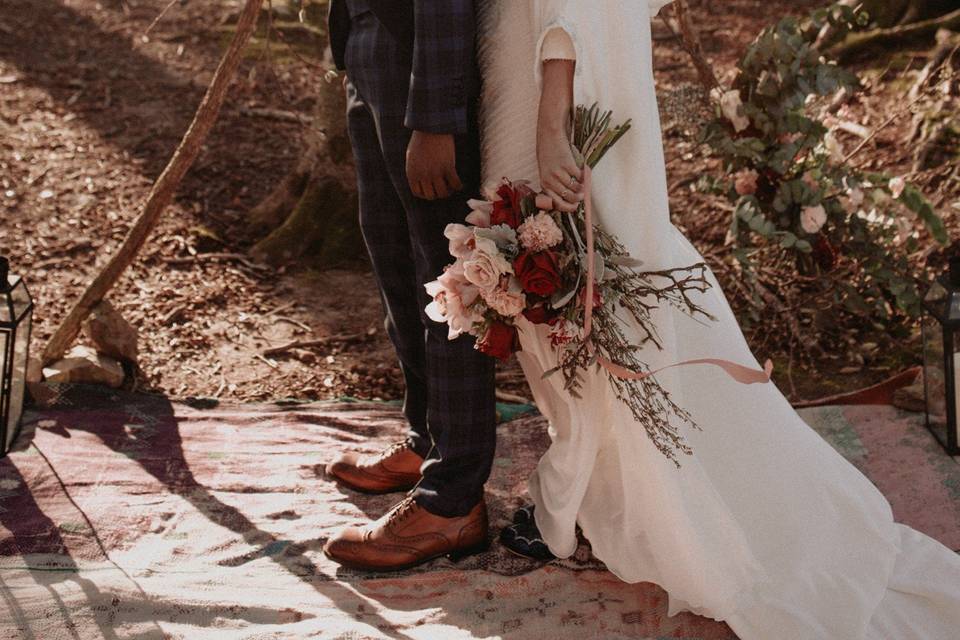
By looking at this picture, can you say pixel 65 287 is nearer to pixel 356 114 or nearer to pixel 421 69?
pixel 356 114

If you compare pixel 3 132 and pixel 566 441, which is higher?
pixel 3 132

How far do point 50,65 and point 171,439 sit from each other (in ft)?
13.0

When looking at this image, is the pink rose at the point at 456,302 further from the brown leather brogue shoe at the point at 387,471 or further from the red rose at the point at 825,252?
the red rose at the point at 825,252

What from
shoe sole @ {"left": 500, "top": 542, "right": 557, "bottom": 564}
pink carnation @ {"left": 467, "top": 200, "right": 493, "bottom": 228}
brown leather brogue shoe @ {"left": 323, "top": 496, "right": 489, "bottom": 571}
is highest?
pink carnation @ {"left": 467, "top": 200, "right": 493, "bottom": 228}

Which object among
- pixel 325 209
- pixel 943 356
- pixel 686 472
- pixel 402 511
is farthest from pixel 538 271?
pixel 325 209

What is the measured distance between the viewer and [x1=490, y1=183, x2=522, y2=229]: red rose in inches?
83.6

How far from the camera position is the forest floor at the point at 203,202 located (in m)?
3.82

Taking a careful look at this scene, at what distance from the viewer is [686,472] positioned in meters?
2.33

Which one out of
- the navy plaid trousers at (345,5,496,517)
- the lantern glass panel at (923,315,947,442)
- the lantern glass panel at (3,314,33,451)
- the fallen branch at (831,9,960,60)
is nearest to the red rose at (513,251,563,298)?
the navy plaid trousers at (345,5,496,517)

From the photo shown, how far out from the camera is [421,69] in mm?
2111

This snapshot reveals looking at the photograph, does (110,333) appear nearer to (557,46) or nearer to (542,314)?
(542,314)

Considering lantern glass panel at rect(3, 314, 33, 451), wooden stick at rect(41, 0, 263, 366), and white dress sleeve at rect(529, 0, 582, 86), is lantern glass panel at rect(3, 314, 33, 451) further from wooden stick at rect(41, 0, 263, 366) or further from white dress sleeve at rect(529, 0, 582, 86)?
white dress sleeve at rect(529, 0, 582, 86)

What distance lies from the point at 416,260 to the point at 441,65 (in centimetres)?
55

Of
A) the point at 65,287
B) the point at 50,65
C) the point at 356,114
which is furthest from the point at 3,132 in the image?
the point at 356,114
